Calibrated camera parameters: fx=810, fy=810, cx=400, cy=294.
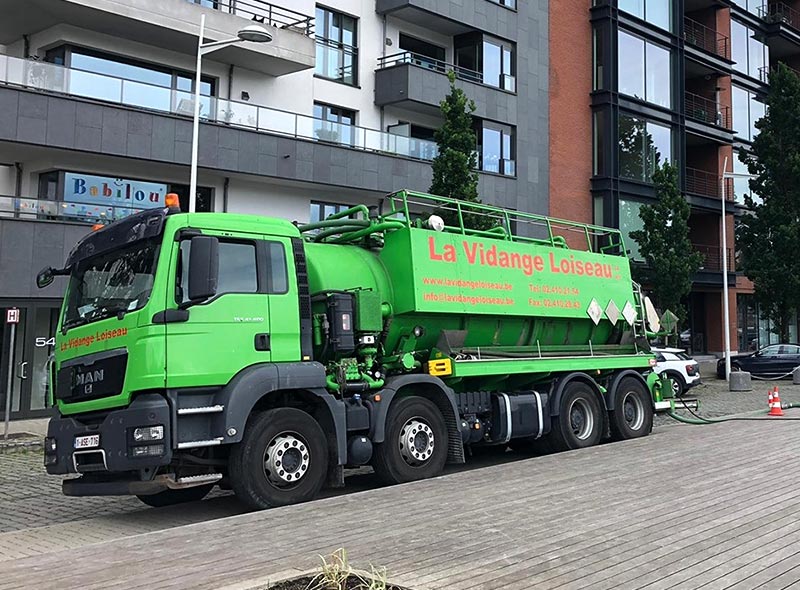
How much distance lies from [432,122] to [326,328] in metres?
18.5

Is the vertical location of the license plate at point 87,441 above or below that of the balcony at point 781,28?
below

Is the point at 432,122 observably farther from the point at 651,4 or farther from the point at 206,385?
the point at 206,385

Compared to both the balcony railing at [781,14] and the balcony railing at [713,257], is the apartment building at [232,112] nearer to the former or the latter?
the balcony railing at [713,257]

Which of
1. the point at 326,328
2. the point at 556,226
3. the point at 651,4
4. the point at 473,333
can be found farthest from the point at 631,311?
the point at 651,4

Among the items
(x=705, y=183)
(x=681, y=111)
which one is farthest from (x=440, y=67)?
(x=705, y=183)

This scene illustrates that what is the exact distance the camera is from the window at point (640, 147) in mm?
33188

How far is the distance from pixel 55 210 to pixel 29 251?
1.13m

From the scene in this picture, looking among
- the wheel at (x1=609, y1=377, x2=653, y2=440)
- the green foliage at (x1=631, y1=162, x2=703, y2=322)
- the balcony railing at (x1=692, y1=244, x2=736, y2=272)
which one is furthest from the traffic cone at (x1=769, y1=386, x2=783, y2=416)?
the balcony railing at (x1=692, y1=244, x2=736, y2=272)

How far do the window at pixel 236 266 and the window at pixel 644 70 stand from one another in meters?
27.6

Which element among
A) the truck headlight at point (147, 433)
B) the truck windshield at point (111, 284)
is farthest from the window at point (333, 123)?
the truck headlight at point (147, 433)

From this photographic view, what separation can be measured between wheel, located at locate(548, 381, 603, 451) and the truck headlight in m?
6.61

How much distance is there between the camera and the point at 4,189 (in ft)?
62.8

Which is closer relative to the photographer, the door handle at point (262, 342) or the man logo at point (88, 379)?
the man logo at point (88, 379)

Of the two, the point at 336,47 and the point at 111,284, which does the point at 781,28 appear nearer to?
the point at 336,47
